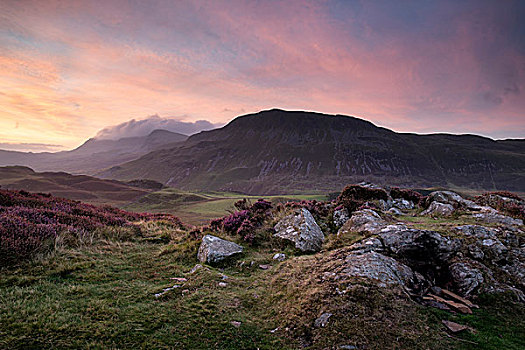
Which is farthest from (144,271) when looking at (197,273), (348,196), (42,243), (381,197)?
(381,197)

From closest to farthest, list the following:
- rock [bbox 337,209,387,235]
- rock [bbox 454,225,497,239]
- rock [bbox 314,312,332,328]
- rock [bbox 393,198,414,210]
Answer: rock [bbox 314,312,332,328] → rock [bbox 454,225,497,239] → rock [bbox 337,209,387,235] → rock [bbox 393,198,414,210]

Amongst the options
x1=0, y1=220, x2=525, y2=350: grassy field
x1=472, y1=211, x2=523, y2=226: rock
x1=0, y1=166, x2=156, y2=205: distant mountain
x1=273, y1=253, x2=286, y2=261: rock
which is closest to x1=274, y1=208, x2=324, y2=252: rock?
x1=273, y1=253, x2=286, y2=261: rock

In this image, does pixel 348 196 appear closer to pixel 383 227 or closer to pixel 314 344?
pixel 383 227

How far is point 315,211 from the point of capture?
14078 mm

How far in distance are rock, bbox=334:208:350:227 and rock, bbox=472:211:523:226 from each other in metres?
5.36

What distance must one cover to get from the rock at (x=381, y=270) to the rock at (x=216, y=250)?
509 cm

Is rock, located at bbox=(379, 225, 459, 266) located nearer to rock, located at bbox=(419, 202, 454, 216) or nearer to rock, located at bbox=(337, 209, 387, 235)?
rock, located at bbox=(337, 209, 387, 235)

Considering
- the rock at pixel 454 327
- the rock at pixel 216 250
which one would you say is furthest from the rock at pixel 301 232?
the rock at pixel 454 327

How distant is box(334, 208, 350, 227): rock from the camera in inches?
494

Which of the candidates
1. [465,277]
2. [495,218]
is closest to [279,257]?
[465,277]

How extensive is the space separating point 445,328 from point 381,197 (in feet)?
38.5

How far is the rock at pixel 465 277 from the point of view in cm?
598

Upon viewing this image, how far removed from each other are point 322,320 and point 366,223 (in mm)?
5786

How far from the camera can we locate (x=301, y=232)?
10633 millimetres
